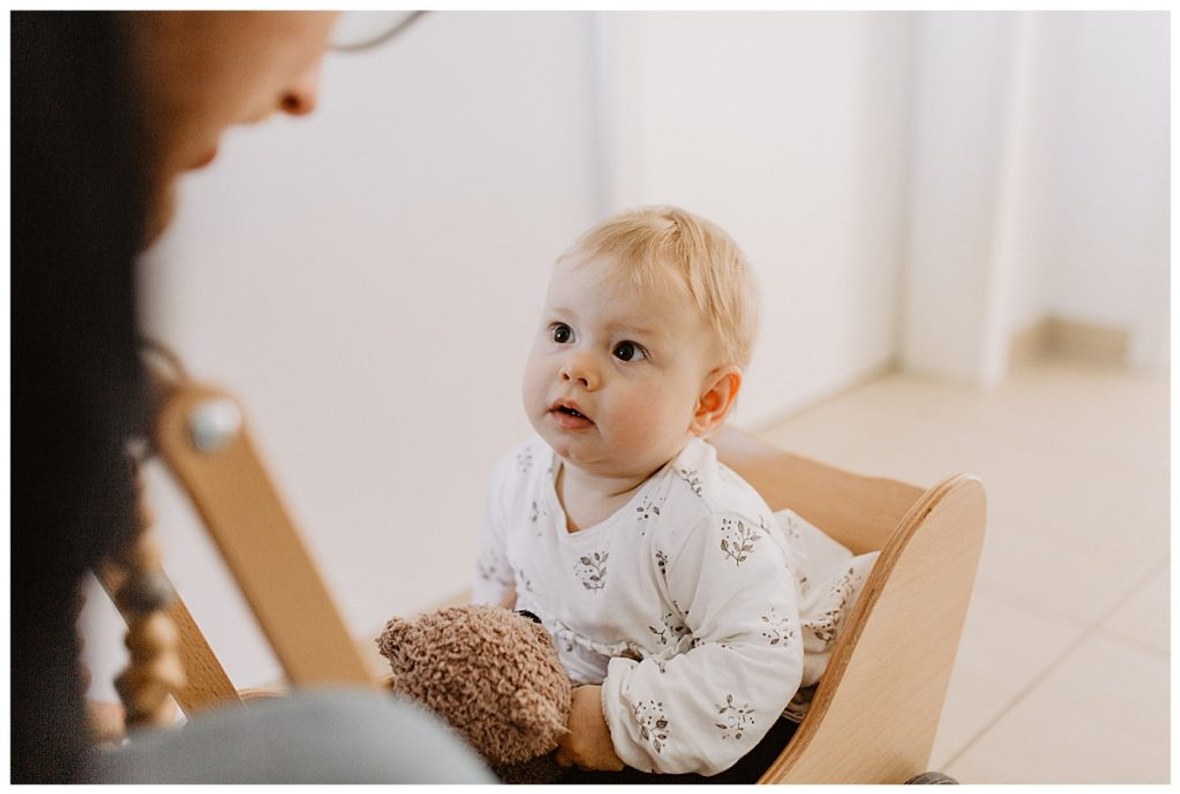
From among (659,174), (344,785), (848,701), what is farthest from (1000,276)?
(344,785)

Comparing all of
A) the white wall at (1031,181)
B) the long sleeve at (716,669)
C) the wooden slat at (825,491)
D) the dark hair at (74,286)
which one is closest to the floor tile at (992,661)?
the wooden slat at (825,491)

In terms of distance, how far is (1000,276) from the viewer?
2.07 meters

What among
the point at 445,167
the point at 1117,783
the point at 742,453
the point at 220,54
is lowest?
the point at 1117,783

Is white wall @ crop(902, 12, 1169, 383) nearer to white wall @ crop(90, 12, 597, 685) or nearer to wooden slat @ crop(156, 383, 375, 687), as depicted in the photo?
white wall @ crop(90, 12, 597, 685)

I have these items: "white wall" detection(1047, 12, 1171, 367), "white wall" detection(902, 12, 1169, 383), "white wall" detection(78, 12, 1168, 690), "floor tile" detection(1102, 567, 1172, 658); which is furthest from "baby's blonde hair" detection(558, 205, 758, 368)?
"white wall" detection(1047, 12, 1171, 367)

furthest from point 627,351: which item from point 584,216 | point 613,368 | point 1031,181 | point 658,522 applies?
point 1031,181

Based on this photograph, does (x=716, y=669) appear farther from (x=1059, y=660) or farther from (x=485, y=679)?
(x=1059, y=660)

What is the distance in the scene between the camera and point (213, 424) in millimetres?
348

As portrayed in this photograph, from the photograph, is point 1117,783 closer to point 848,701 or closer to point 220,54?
point 848,701

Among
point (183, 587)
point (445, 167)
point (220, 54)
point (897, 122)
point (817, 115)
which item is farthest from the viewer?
point (897, 122)

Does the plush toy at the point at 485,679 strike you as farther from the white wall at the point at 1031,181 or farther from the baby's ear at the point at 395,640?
the white wall at the point at 1031,181

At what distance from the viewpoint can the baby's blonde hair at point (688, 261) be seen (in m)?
0.72

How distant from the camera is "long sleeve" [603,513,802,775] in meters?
0.70

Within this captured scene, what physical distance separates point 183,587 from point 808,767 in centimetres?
42
